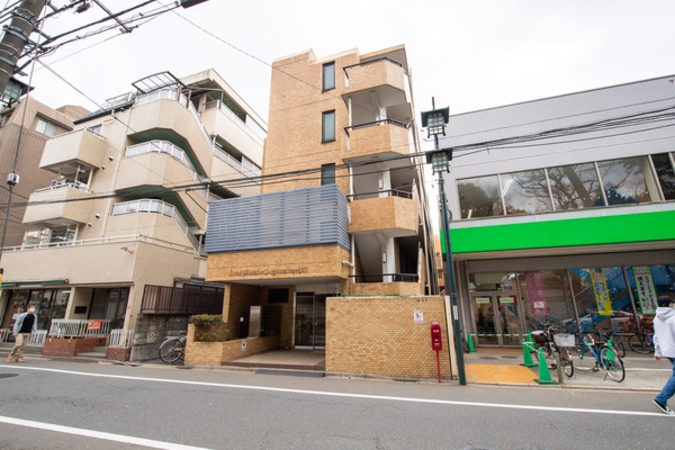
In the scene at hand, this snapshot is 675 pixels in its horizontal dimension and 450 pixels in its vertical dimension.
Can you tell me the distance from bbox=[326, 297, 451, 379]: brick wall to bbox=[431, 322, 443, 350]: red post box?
0.33 metres

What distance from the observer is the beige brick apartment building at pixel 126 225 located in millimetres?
14398

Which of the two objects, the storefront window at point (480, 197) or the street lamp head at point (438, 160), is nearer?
the street lamp head at point (438, 160)

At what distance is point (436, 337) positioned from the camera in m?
8.52

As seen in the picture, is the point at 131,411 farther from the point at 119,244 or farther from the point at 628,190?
the point at 628,190

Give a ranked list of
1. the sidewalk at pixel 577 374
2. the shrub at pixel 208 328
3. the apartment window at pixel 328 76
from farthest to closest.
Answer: the apartment window at pixel 328 76
the shrub at pixel 208 328
the sidewalk at pixel 577 374

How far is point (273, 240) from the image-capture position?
11.5 metres

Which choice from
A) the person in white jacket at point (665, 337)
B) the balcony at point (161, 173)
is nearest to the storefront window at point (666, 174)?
the person in white jacket at point (665, 337)

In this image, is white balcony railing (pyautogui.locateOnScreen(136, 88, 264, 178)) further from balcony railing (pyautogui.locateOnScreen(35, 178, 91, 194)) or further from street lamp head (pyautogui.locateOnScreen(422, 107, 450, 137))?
street lamp head (pyautogui.locateOnScreen(422, 107, 450, 137))

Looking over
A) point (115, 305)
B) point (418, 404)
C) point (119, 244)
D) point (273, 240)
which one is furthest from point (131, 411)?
point (115, 305)

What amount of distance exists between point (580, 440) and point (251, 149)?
89.6 ft

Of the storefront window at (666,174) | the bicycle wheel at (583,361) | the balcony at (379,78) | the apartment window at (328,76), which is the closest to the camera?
the bicycle wheel at (583,361)

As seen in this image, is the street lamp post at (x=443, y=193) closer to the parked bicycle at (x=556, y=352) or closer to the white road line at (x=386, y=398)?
the white road line at (x=386, y=398)

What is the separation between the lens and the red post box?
845cm

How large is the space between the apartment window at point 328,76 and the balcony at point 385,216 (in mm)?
6882
